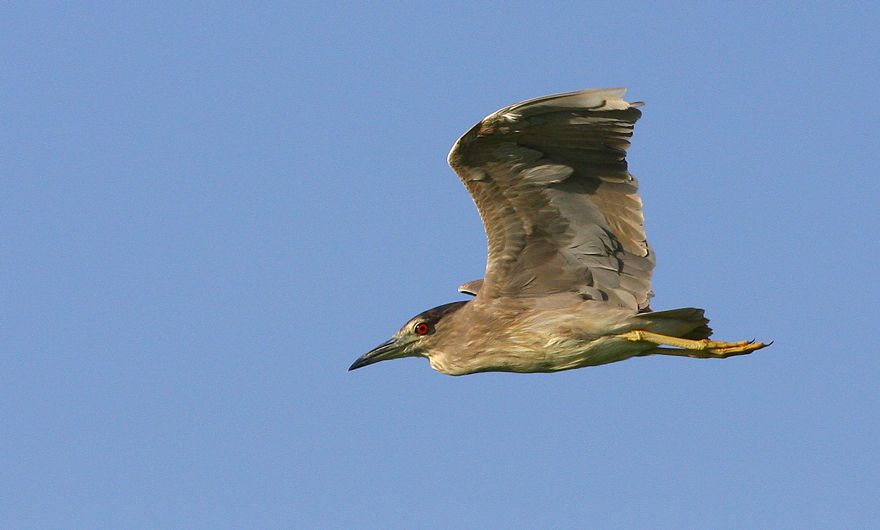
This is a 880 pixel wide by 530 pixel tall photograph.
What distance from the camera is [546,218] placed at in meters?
11.5

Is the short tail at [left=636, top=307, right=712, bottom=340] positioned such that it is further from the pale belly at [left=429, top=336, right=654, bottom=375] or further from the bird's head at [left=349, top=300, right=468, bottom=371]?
the bird's head at [left=349, top=300, right=468, bottom=371]

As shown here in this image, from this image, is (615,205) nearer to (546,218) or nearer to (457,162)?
(546,218)

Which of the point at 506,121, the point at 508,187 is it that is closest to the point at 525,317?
the point at 508,187

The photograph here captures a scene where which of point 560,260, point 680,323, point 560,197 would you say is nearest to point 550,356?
point 560,260

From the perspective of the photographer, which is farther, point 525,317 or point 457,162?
point 525,317

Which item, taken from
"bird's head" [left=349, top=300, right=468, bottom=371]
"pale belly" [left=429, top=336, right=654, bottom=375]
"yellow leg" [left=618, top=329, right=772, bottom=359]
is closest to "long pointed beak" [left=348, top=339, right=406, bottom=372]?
"bird's head" [left=349, top=300, right=468, bottom=371]

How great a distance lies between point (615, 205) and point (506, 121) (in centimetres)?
144

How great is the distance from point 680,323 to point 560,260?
118cm

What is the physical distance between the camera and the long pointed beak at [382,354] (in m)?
12.8

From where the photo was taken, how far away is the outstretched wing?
10.6m

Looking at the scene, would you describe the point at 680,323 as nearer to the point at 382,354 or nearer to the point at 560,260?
the point at 560,260

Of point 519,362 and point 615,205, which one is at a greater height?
point 615,205

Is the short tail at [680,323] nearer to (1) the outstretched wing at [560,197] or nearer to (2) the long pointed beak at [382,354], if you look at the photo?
(1) the outstretched wing at [560,197]

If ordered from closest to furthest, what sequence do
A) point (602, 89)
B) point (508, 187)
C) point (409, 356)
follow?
point (602, 89) → point (508, 187) → point (409, 356)
